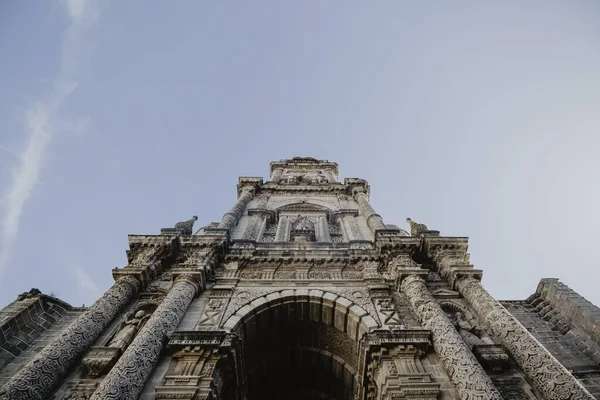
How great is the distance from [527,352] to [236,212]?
1273 cm

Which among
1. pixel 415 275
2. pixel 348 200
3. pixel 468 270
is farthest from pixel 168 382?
pixel 348 200

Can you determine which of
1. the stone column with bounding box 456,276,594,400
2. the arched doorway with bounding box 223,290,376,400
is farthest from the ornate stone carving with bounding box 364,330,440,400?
the stone column with bounding box 456,276,594,400

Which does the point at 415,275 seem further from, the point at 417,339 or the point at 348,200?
the point at 348,200

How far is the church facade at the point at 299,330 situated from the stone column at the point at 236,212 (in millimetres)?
353

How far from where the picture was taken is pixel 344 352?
10.8m

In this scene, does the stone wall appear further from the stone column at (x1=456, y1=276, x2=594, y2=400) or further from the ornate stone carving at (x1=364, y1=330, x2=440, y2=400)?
the ornate stone carving at (x1=364, y1=330, x2=440, y2=400)

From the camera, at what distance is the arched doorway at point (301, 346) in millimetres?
10531

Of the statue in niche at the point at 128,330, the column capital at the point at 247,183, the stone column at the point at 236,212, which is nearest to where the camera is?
the statue in niche at the point at 128,330

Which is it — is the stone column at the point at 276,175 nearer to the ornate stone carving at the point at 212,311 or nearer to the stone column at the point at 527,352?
the ornate stone carving at the point at 212,311

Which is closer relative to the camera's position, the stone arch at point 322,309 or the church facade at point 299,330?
the church facade at point 299,330

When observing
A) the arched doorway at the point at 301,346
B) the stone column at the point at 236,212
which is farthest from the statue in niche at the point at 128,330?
the stone column at the point at 236,212

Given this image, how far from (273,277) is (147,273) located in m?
3.87

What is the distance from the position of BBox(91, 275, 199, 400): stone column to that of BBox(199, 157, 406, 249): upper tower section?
3.88 metres

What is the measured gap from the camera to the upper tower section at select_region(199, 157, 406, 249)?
15.2 m
